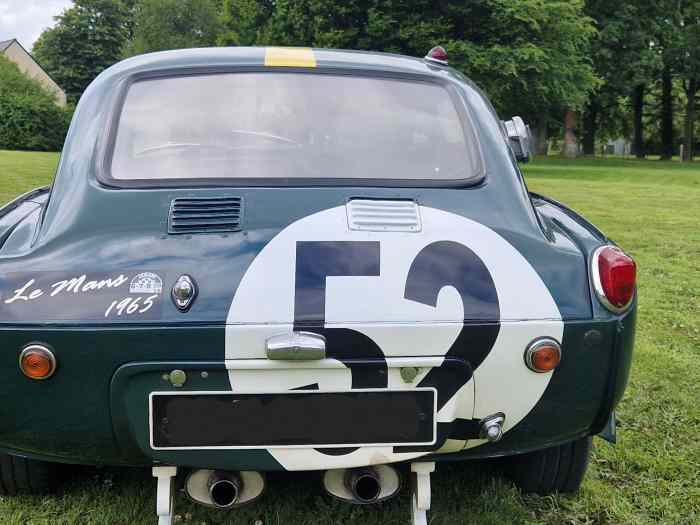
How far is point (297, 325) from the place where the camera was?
186cm

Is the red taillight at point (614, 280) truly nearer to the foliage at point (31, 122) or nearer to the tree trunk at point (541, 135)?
the tree trunk at point (541, 135)

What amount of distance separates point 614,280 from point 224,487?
4.27 feet

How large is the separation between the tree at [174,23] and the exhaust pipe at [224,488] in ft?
172

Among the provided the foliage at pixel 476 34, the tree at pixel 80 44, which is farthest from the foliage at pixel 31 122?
the tree at pixel 80 44

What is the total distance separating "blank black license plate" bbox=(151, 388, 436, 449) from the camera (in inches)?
74.6

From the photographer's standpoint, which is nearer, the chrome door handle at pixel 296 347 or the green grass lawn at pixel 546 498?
the chrome door handle at pixel 296 347

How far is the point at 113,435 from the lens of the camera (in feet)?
6.34

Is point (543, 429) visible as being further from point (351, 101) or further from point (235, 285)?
point (351, 101)

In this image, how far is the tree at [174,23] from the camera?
51469 millimetres

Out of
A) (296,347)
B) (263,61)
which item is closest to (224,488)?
(296,347)

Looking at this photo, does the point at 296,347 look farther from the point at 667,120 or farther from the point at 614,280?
the point at 667,120

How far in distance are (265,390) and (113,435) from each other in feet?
1.46

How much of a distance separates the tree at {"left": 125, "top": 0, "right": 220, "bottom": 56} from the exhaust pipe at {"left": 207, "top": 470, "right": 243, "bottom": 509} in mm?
52443

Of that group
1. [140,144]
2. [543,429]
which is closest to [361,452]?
[543,429]
